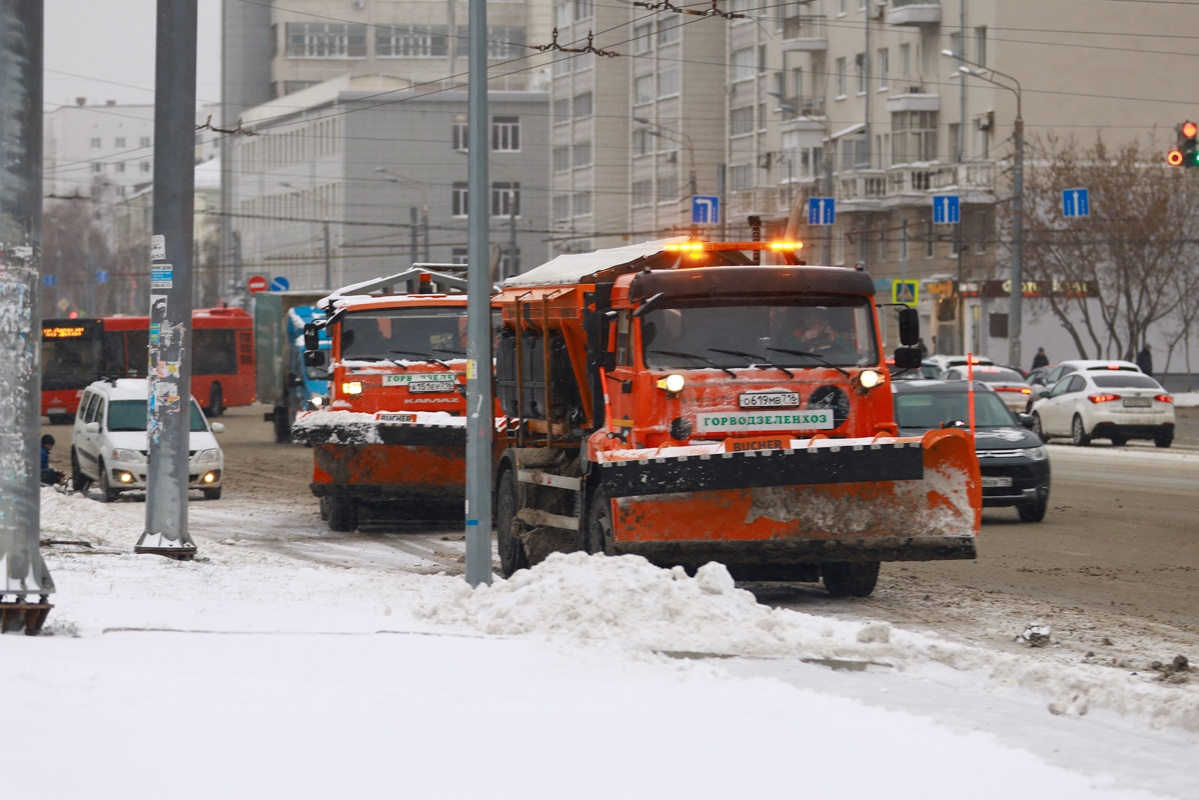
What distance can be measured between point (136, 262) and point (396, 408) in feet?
404

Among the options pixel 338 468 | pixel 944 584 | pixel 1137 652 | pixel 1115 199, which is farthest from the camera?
pixel 1115 199

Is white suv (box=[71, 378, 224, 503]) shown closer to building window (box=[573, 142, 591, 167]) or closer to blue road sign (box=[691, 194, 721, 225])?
blue road sign (box=[691, 194, 721, 225])

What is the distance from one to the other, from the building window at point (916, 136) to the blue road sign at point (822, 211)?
55.7 ft

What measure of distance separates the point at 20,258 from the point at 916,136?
6088 cm

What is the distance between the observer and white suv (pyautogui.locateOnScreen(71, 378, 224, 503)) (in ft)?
81.9

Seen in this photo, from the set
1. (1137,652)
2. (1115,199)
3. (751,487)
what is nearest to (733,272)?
(751,487)

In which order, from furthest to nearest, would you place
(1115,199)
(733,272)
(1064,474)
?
1. (1115,199)
2. (1064,474)
3. (733,272)

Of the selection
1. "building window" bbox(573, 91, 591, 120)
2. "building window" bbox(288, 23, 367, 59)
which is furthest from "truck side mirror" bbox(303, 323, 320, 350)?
"building window" bbox(288, 23, 367, 59)

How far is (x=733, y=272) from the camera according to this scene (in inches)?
524

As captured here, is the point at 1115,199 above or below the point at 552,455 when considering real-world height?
above

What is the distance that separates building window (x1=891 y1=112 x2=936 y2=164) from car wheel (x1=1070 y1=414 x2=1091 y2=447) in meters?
32.9

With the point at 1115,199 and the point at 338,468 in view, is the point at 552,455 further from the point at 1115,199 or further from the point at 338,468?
the point at 1115,199

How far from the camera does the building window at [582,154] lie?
9830cm

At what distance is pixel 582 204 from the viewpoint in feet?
324
